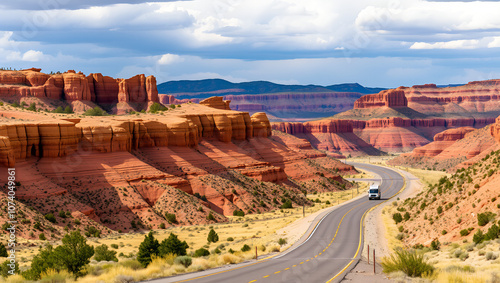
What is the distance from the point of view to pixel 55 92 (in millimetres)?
154750

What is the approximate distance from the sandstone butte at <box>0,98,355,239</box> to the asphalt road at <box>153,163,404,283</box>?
22252 millimetres

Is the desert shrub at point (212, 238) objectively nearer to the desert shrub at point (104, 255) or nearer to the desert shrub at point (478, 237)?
the desert shrub at point (104, 255)

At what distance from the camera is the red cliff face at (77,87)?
152m

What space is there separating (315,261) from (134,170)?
149 ft

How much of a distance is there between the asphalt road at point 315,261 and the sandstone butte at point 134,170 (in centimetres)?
2225

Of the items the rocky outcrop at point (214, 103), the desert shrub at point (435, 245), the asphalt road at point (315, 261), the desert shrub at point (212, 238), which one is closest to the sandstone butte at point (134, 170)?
the desert shrub at point (212, 238)

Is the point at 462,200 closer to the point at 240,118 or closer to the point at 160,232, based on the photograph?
the point at 160,232

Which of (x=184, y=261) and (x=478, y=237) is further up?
(x=478, y=237)

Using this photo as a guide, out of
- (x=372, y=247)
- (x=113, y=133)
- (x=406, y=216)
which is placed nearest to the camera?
(x=372, y=247)

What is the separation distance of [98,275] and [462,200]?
3141cm

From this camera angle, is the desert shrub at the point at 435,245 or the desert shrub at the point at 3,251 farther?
the desert shrub at the point at 3,251

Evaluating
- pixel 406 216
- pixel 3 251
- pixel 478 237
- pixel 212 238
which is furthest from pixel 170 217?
pixel 478 237

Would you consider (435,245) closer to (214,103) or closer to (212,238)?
(212,238)

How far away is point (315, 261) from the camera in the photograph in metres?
40.2
